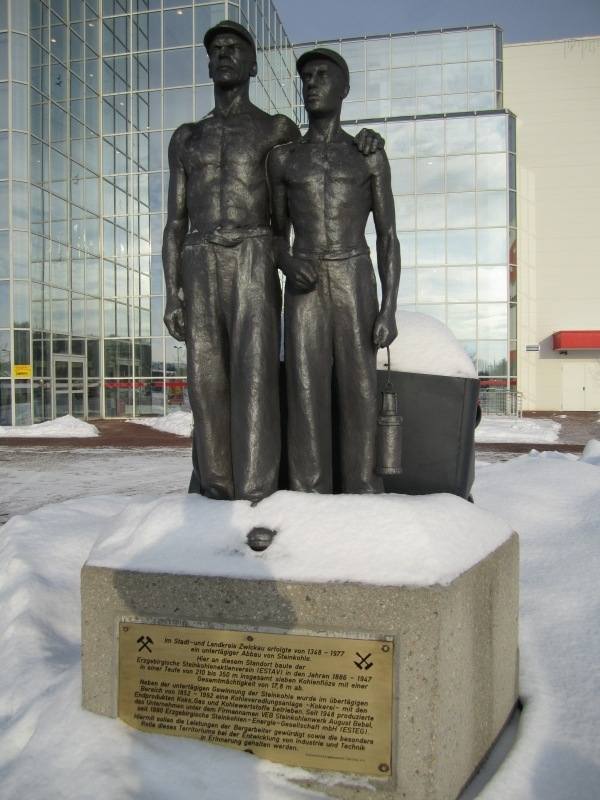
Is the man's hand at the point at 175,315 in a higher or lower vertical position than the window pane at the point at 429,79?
lower

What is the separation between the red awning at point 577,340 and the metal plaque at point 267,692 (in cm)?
2741

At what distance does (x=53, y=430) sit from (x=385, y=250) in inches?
673

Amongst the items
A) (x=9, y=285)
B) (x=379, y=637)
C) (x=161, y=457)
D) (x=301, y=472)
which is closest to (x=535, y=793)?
(x=379, y=637)

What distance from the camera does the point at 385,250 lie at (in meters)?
3.49

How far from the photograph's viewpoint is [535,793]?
258 centimetres

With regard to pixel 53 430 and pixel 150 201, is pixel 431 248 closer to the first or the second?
pixel 150 201

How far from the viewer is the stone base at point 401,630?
2510mm

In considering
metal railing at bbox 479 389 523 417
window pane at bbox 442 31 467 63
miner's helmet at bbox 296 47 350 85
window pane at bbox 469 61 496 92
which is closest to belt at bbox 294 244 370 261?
miner's helmet at bbox 296 47 350 85

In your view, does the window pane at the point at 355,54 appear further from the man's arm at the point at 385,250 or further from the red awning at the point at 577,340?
the man's arm at the point at 385,250

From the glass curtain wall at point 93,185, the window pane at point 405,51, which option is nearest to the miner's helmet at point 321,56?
the glass curtain wall at point 93,185

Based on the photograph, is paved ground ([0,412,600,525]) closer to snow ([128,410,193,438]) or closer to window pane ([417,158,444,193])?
snow ([128,410,193,438])

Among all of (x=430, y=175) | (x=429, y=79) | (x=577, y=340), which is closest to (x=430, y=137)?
(x=430, y=175)

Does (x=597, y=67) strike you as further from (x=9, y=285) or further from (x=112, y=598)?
(x=112, y=598)

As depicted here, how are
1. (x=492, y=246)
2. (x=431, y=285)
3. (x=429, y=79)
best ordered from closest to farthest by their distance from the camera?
(x=492, y=246) → (x=431, y=285) → (x=429, y=79)
